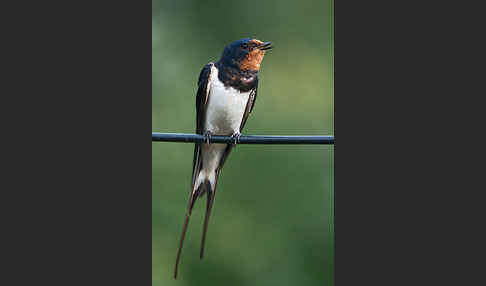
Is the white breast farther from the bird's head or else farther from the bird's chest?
the bird's head

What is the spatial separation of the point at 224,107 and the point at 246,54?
16.9 inches

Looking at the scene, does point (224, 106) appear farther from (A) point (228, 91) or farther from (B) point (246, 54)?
(B) point (246, 54)

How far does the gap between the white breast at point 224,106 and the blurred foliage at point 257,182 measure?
1096mm

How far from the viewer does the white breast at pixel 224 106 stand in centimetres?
401

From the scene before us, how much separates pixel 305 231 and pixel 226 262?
35.6 inches

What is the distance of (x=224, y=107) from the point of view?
4.02m

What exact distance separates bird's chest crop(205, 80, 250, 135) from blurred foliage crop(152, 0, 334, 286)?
1093 mm

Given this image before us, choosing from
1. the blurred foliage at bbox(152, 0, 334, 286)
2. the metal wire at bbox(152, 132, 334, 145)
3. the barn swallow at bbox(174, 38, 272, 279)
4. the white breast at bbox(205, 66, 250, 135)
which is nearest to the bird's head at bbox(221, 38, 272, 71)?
the barn swallow at bbox(174, 38, 272, 279)

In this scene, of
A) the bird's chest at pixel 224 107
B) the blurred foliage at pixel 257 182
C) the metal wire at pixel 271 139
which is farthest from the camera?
the blurred foliage at pixel 257 182

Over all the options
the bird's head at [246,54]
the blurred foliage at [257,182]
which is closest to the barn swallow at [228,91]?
the bird's head at [246,54]

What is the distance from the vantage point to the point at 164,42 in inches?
241

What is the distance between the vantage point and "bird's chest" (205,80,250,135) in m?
4.01

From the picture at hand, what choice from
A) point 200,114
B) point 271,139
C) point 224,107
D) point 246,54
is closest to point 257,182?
point 200,114

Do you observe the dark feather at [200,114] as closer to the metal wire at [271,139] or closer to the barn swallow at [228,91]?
the barn swallow at [228,91]
